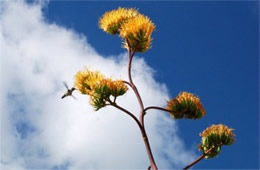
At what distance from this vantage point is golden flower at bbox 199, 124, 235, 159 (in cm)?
427

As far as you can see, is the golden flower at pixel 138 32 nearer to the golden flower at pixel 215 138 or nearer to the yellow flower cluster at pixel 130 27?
the yellow flower cluster at pixel 130 27

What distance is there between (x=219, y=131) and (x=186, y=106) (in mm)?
392

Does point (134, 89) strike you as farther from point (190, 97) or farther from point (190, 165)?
point (190, 165)

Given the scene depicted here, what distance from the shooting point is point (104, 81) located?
164 inches

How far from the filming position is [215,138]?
4.30 m

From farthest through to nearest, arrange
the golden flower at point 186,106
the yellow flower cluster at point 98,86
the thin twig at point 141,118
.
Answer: the golden flower at point 186,106, the yellow flower cluster at point 98,86, the thin twig at point 141,118

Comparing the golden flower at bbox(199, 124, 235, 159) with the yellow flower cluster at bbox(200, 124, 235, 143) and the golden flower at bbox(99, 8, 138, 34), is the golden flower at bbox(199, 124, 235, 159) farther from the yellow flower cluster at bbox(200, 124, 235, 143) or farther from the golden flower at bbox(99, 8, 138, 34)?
the golden flower at bbox(99, 8, 138, 34)

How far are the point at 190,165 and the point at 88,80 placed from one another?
4.02 ft

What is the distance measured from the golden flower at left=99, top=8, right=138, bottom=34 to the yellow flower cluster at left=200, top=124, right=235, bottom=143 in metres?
1.40

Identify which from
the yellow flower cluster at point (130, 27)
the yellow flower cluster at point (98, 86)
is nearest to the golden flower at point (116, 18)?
the yellow flower cluster at point (130, 27)

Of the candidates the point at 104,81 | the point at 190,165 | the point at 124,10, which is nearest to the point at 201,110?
the point at 190,165

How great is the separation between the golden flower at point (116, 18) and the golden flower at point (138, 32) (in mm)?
217

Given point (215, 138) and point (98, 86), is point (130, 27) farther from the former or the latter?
point (215, 138)

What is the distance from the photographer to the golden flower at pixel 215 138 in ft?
14.0
